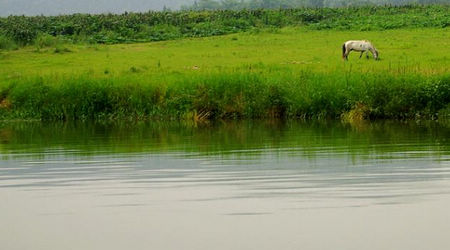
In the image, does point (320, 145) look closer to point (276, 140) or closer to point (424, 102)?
point (276, 140)

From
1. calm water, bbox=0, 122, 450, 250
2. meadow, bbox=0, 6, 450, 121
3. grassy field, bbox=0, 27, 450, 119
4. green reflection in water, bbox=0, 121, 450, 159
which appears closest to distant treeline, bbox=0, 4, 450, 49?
meadow, bbox=0, 6, 450, 121

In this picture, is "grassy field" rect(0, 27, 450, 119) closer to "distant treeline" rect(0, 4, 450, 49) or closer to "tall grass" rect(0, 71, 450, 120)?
"tall grass" rect(0, 71, 450, 120)

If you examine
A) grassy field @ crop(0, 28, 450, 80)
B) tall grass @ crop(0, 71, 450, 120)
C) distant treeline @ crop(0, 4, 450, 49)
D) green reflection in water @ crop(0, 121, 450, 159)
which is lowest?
green reflection in water @ crop(0, 121, 450, 159)

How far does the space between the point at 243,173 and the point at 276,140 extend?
588cm

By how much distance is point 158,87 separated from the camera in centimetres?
3062

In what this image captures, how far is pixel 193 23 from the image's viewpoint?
204 ft

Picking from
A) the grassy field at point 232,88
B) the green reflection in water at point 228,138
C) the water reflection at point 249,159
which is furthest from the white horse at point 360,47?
the water reflection at point 249,159

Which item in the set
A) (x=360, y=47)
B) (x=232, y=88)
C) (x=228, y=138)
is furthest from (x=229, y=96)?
(x=360, y=47)

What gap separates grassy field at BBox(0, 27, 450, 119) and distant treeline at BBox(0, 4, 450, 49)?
1298cm

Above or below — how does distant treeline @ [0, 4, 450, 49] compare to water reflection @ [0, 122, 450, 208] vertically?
above

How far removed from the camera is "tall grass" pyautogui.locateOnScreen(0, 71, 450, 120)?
27.0 metres

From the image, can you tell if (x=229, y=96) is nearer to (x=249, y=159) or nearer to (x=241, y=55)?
(x=249, y=159)

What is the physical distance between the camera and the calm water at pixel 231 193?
36.1 ft

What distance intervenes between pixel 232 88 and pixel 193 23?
3370 cm
